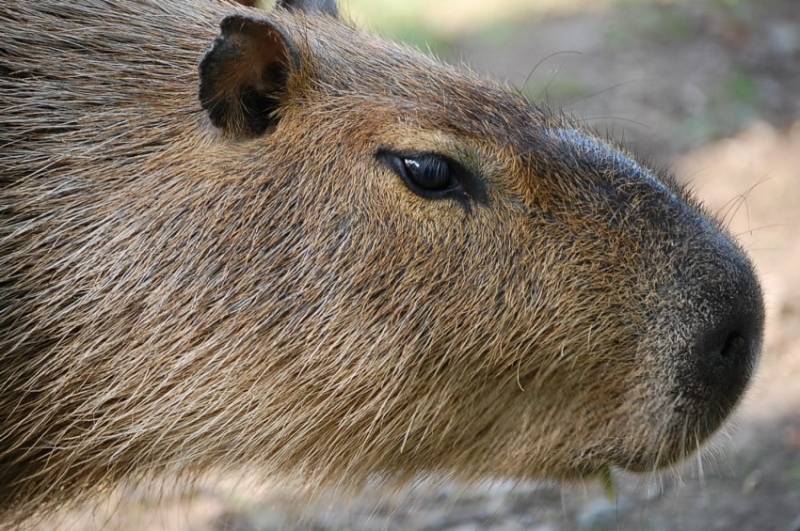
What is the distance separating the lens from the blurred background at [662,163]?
4.83m

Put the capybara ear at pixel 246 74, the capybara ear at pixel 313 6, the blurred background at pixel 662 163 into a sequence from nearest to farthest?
1. the capybara ear at pixel 246 74
2. the capybara ear at pixel 313 6
3. the blurred background at pixel 662 163

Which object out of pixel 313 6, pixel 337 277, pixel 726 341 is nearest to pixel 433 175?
pixel 337 277

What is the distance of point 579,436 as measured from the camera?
3445mm

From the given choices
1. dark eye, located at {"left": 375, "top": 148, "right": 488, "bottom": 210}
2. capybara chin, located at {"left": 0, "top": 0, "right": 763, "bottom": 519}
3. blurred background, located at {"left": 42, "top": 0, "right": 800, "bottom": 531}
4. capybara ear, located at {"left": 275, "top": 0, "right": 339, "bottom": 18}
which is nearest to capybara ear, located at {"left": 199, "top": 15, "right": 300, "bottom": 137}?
capybara chin, located at {"left": 0, "top": 0, "right": 763, "bottom": 519}

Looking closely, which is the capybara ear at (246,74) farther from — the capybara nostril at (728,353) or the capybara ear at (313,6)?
the capybara nostril at (728,353)

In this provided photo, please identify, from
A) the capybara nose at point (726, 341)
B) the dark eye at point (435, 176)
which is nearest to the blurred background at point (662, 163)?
the capybara nose at point (726, 341)

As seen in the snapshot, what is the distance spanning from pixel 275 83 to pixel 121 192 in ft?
2.02

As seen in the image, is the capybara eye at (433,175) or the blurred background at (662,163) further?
the blurred background at (662,163)

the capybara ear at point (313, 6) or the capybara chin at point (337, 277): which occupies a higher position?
the capybara ear at point (313, 6)

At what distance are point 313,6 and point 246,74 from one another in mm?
1055

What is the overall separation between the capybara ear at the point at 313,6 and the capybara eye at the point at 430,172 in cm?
122

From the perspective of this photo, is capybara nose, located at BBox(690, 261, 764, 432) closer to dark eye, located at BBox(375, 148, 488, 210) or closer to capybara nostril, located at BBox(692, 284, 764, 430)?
capybara nostril, located at BBox(692, 284, 764, 430)

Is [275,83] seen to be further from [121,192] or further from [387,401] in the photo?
[387,401]

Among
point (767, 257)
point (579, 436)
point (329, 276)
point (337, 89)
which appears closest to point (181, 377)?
point (329, 276)
